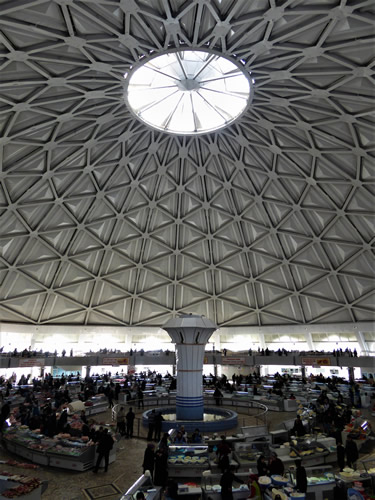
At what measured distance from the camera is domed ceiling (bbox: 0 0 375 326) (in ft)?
68.2

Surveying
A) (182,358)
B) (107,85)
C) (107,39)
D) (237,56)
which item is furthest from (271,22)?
(182,358)

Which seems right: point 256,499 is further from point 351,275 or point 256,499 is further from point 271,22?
point 351,275

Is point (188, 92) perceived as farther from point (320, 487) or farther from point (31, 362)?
point (31, 362)

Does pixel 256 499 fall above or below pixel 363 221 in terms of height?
below

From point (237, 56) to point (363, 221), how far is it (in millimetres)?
20951

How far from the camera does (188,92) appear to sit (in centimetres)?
3238

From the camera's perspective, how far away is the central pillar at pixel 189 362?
2509 centimetres

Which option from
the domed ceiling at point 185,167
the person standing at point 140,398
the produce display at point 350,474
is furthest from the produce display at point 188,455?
the domed ceiling at point 185,167

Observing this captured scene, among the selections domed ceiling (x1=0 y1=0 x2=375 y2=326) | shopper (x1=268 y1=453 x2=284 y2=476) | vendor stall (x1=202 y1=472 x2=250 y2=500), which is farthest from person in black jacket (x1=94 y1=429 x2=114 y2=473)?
domed ceiling (x1=0 y1=0 x2=375 y2=326)

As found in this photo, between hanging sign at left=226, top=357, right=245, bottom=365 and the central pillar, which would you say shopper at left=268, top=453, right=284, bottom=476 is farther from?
hanging sign at left=226, top=357, right=245, bottom=365

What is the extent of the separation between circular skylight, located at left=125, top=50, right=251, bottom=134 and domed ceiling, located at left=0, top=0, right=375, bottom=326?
4.07 ft

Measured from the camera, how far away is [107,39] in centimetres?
2123

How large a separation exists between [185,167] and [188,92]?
792 centimetres

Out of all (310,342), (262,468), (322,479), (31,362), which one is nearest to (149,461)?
(262,468)
